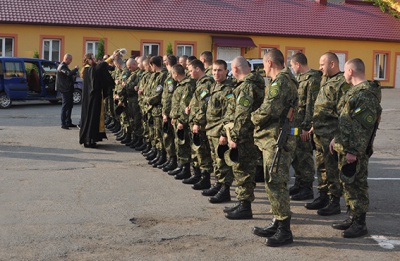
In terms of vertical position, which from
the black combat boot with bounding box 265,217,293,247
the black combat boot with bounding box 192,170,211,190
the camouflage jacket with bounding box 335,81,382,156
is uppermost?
the camouflage jacket with bounding box 335,81,382,156

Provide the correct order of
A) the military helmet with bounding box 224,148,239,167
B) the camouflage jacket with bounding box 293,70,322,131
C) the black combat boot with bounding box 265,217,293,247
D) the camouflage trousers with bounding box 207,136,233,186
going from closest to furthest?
the black combat boot with bounding box 265,217,293,247 → the military helmet with bounding box 224,148,239,167 → the camouflage trousers with bounding box 207,136,233,186 → the camouflage jacket with bounding box 293,70,322,131

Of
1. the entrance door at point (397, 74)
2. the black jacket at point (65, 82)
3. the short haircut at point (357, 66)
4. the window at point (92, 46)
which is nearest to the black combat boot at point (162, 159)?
the short haircut at point (357, 66)

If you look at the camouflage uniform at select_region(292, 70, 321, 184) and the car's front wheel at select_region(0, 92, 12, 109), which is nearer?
the camouflage uniform at select_region(292, 70, 321, 184)

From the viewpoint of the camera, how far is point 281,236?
6305 millimetres

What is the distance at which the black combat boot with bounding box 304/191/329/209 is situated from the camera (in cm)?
792

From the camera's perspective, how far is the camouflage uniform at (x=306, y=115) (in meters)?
8.27

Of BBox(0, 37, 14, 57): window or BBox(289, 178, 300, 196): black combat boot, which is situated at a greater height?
BBox(0, 37, 14, 57): window

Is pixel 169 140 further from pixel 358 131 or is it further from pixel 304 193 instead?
pixel 358 131

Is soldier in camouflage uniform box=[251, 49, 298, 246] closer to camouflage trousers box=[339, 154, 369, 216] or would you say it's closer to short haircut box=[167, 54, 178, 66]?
camouflage trousers box=[339, 154, 369, 216]

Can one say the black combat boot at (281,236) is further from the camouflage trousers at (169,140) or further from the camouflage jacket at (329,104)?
the camouflage trousers at (169,140)

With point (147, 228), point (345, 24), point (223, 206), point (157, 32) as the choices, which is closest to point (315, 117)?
point (223, 206)

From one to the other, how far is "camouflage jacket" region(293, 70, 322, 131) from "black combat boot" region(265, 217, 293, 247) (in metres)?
2.09

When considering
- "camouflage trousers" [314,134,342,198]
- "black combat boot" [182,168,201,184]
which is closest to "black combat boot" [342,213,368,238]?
"camouflage trousers" [314,134,342,198]

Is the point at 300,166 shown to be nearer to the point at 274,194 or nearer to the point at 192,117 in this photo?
the point at 192,117
